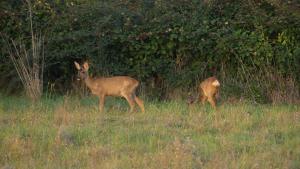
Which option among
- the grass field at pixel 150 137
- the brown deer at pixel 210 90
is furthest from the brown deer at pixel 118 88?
the brown deer at pixel 210 90

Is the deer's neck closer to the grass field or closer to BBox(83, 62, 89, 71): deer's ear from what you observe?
BBox(83, 62, 89, 71): deer's ear

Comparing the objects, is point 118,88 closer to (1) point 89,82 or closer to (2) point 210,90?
(1) point 89,82

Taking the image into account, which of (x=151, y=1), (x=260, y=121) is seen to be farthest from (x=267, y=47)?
(x=260, y=121)

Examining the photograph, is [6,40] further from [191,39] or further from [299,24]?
[299,24]

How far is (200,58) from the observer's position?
1652 centimetres

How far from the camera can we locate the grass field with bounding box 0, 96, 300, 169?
8.59 metres

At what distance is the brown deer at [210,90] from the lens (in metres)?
14.6

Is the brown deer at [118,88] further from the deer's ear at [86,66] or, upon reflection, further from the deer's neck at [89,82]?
the deer's ear at [86,66]

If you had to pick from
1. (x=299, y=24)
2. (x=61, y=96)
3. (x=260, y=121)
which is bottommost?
(x=61, y=96)

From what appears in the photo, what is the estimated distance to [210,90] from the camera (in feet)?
48.2

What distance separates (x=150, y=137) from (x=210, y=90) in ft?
15.6

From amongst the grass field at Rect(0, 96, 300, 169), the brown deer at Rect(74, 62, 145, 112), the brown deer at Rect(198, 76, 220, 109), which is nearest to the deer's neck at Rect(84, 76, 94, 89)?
the brown deer at Rect(74, 62, 145, 112)

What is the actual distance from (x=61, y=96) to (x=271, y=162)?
28.6 feet

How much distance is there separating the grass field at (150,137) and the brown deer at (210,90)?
0.65 meters
